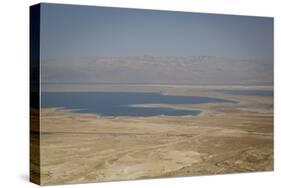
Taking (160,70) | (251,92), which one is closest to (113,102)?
(160,70)

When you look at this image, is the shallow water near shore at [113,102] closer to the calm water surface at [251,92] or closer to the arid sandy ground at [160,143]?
the arid sandy ground at [160,143]

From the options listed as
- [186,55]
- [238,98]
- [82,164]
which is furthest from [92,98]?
[238,98]

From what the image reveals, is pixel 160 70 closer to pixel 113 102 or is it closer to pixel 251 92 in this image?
pixel 113 102

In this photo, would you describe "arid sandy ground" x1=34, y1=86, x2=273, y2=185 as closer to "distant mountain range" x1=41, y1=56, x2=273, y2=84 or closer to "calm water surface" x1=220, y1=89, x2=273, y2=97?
"calm water surface" x1=220, y1=89, x2=273, y2=97

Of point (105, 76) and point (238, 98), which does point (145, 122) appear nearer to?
point (105, 76)

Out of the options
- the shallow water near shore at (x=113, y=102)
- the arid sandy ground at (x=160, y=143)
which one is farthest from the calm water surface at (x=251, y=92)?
the shallow water near shore at (x=113, y=102)

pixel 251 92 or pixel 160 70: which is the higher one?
pixel 160 70
